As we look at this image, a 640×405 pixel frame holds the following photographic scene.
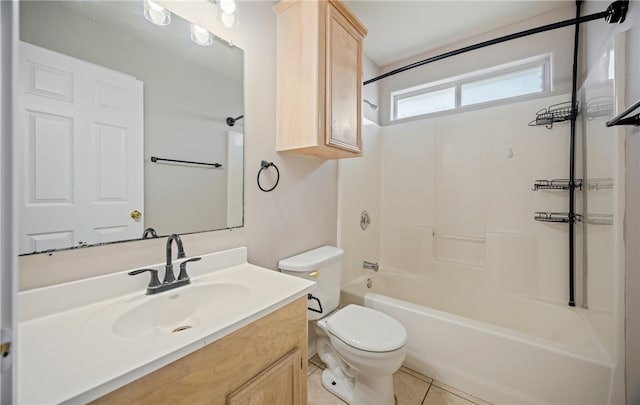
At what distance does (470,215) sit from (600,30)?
1.43 meters

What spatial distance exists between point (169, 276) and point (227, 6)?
49.1 inches

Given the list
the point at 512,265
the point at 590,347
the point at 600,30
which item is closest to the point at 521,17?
the point at 600,30

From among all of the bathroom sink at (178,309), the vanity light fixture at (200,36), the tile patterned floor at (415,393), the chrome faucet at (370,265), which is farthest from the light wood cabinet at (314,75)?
the tile patterned floor at (415,393)

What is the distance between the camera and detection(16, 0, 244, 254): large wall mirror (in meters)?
0.75

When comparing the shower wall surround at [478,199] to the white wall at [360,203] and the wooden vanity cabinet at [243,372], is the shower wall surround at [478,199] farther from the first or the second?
the wooden vanity cabinet at [243,372]

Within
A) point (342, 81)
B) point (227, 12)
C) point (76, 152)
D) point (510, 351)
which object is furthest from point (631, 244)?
point (76, 152)

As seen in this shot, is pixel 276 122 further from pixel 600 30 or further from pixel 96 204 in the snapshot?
pixel 600 30

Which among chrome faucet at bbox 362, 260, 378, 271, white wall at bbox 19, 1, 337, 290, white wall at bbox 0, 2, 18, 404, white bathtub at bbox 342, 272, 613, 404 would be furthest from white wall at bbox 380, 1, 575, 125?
white wall at bbox 0, 2, 18, 404

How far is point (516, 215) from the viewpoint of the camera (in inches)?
79.9

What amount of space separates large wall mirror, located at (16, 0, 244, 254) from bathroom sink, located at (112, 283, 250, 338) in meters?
0.26

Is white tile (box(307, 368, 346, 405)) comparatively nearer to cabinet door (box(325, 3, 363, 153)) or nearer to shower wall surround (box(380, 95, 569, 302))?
shower wall surround (box(380, 95, 569, 302))

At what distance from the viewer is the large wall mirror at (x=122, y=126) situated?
75 centimetres

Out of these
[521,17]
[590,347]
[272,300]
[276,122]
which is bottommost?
[590,347]

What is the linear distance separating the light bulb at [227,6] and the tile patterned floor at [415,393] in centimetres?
212
